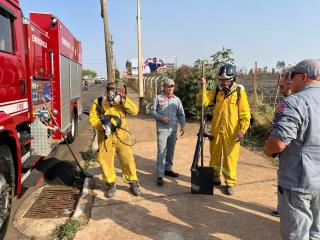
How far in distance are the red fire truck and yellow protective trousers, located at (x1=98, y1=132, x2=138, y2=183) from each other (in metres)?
1.04

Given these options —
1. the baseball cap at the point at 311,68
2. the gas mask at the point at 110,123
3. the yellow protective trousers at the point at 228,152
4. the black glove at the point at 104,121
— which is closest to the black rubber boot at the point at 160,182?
the yellow protective trousers at the point at 228,152

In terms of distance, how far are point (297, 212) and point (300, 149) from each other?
0.50m

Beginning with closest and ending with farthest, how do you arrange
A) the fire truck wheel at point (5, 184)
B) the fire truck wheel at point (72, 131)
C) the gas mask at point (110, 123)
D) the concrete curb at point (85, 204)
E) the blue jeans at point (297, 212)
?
the blue jeans at point (297, 212) < the fire truck wheel at point (5, 184) < the concrete curb at point (85, 204) < the gas mask at point (110, 123) < the fire truck wheel at point (72, 131)

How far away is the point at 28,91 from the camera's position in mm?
5707

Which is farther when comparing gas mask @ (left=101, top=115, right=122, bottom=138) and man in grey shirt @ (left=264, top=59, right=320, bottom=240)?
gas mask @ (left=101, top=115, right=122, bottom=138)

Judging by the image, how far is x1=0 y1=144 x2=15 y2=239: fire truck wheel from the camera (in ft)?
13.1

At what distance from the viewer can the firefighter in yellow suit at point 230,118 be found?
533 centimetres

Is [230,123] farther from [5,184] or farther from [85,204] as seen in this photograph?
[5,184]

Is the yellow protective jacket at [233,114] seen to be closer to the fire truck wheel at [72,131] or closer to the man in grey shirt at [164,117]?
the man in grey shirt at [164,117]

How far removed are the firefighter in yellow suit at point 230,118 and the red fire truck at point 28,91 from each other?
8.81 feet

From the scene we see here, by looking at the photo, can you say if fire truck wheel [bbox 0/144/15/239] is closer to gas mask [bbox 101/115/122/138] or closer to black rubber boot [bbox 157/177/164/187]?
gas mask [bbox 101/115/122/138]

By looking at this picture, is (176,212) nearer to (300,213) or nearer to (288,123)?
(300,213)

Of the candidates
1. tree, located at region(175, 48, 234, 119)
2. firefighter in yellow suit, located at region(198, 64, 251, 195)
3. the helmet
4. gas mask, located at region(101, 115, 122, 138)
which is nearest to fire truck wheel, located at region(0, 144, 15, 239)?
gas mask, located at region(101, 115, 122, 138)

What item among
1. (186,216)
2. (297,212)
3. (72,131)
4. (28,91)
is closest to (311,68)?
(297,212)
